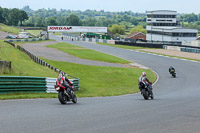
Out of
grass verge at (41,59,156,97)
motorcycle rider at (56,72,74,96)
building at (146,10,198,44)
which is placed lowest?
grass verge at (41,59,156,97)

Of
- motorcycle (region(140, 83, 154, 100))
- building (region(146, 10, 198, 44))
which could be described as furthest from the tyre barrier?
building (region(146, 10, 198, 44))

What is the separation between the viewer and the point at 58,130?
11.4 meters

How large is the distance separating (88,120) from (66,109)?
3196 millimetres

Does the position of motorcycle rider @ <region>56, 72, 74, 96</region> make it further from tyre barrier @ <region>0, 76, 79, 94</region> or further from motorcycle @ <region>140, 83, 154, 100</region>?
motorcycle @ <region>140, 83, 154, 100</region>

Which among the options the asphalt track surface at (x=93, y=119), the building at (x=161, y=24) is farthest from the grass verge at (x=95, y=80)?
the building at (x=161, y=24)

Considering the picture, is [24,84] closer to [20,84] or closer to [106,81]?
[20,84]

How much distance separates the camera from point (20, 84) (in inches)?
860

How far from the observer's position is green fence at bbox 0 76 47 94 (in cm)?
2092

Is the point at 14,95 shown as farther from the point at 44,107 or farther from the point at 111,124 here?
the point at 111,124

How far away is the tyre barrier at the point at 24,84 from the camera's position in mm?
20969

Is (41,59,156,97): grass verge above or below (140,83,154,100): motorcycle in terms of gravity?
below

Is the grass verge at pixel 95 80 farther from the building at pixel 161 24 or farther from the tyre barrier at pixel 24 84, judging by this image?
the building at pixel 161 24

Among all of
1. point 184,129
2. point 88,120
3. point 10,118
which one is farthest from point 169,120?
point 10,118

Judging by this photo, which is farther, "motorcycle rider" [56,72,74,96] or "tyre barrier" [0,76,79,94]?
"tyre barrier" [0,76,79,94]
